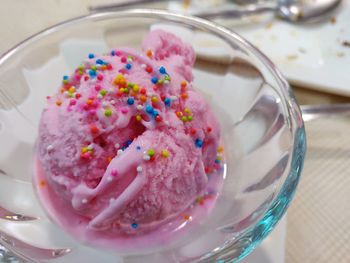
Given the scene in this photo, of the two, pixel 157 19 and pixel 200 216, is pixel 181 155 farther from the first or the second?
pixel 157 19

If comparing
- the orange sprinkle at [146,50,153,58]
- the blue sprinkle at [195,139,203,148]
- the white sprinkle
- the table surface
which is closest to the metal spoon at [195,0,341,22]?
the table surface

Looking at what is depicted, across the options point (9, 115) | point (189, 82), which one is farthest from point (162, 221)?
point (9, 115)

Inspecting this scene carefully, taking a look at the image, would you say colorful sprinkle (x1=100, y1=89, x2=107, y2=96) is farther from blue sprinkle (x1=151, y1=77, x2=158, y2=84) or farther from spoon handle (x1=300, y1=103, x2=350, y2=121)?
spoon handle (x1=300, y1=103, x2=350, y2=121)

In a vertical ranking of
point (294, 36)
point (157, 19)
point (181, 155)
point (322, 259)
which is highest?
point (157, 19)

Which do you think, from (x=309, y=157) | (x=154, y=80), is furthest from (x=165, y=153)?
(x=309, y=157)

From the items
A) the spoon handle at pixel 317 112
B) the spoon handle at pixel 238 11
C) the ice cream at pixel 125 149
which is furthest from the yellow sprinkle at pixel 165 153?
the spoon handle at pixel 238 11
